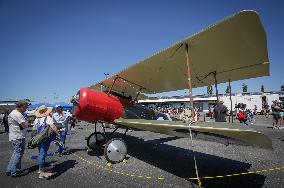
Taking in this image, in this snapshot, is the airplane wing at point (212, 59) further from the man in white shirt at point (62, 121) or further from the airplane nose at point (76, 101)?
the man in white shirt at point (62, 121)

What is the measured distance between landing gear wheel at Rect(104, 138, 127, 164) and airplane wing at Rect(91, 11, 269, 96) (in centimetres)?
222

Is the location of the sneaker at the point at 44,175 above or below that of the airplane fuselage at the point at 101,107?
below

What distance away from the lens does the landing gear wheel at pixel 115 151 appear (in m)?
6.20

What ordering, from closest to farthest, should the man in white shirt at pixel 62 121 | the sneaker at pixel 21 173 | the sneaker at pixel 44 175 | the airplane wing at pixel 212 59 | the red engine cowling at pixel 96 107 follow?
the airplane wing at pixel 212 59, the sneaker at pixel 44 175, the sneaker at pixel 21 173, the red engine cowling at pixel 96 107, the man in white shirt at pixel 62 121

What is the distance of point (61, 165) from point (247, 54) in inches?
214

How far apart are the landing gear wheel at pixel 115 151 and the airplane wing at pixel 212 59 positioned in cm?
222

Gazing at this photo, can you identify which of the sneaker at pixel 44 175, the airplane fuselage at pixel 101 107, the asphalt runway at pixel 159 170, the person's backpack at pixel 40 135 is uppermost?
the airplane fuselage at pixel 101 107

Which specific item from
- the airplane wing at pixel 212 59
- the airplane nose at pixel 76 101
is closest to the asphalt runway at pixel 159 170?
the airplane nose at pixel 76 101

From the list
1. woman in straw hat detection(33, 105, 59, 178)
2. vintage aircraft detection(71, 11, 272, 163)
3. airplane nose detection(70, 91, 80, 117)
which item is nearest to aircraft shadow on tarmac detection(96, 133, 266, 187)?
vintage aircraft detection(71, 11, 272, 163)

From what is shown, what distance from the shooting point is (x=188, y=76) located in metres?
5.05

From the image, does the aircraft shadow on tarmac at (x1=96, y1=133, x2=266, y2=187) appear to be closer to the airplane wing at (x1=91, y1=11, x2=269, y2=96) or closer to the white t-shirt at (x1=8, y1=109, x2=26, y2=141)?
the airplane wing at (x1=91, y1=11, x2=269, y2=96)

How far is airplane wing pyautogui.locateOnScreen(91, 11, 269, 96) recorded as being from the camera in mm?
4051

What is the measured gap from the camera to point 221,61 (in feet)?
18.7

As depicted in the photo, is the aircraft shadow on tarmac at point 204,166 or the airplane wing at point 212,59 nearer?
the airplane wing at point 212,59
